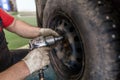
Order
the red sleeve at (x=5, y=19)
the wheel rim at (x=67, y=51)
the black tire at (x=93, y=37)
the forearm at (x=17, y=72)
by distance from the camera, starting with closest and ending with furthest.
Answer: the black tire at (x=93, y=37)
the wheel rim at (x=67, y=51)
the forearm at (x=17, y=72)
the red sleeve at (x=5, y=19)

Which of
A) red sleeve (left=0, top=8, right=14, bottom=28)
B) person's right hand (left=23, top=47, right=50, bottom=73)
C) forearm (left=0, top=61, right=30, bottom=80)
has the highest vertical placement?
red sleeve (left=0, top=8, right=14, bottom=28)

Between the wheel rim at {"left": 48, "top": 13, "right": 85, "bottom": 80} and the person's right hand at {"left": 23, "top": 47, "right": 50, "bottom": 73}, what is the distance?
84 millimetres

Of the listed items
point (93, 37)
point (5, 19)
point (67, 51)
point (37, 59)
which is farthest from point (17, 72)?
point (5, 19)

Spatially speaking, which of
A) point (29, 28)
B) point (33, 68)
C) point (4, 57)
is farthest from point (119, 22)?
point (4, 57)

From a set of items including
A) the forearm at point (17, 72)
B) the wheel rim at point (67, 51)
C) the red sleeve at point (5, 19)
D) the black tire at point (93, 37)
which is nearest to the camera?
the black tire at point (93, 37)

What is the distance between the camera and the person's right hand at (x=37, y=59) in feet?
4.41

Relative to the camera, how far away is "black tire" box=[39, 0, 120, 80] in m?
1.10

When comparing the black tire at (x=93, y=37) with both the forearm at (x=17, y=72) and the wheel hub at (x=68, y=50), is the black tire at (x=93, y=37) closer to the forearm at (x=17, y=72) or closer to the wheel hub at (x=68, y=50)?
the wheel hub at (x=68, y=50)

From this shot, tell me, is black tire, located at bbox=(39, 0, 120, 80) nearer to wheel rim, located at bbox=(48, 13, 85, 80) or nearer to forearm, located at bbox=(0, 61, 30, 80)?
wheel rim, located at bbox=(48, 13, 85, 80)

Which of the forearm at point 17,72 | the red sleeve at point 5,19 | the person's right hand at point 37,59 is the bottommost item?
the forearm at point 17,72

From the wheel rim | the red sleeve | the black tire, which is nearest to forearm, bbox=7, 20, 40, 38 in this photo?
the red sleeve

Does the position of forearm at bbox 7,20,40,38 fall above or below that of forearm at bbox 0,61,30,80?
above

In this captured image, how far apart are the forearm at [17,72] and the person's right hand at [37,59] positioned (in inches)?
0.9

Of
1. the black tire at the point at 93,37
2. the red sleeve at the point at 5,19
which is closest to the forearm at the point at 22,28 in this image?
the red sleeve at the point at 5,19
